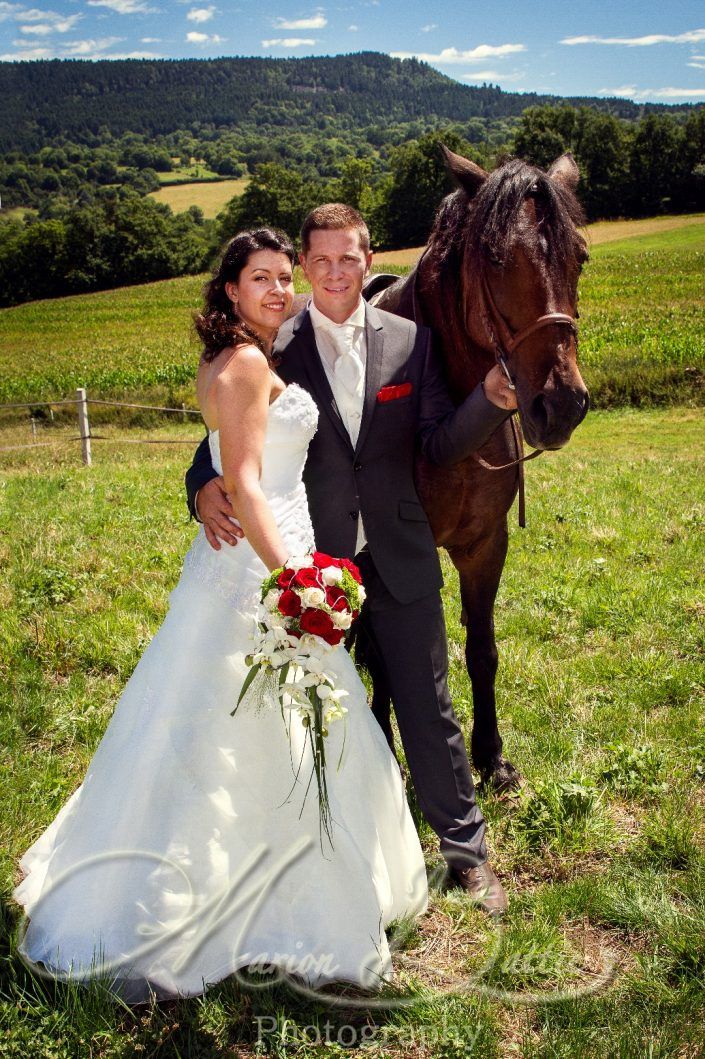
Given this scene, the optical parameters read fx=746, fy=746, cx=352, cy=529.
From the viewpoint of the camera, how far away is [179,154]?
534 feet

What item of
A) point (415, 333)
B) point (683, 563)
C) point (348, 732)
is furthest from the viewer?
point (683, 563)

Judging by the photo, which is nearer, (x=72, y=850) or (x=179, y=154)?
(x=72, y=850)

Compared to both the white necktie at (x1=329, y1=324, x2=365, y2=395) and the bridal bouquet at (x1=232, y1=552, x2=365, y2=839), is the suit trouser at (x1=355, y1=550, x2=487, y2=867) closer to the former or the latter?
Answer: the bridal bouquet at (x1=232, y1=552, x2=365, y2=839)

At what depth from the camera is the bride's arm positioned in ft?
8.36

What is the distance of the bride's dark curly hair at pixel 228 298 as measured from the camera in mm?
2703

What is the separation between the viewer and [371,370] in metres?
2.93

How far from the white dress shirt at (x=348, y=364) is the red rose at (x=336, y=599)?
35.0 inches

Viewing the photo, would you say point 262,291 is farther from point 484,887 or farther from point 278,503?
point 484,887

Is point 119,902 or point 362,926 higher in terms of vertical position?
Answer: point 119,902

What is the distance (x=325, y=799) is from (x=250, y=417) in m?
1.33

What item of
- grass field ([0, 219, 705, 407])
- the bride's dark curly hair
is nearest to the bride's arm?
the bride's dark curly hair

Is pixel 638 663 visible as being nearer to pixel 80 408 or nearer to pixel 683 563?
pixel 683 563

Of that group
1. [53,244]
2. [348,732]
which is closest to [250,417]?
[348,732]

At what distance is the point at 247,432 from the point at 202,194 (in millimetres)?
122343
